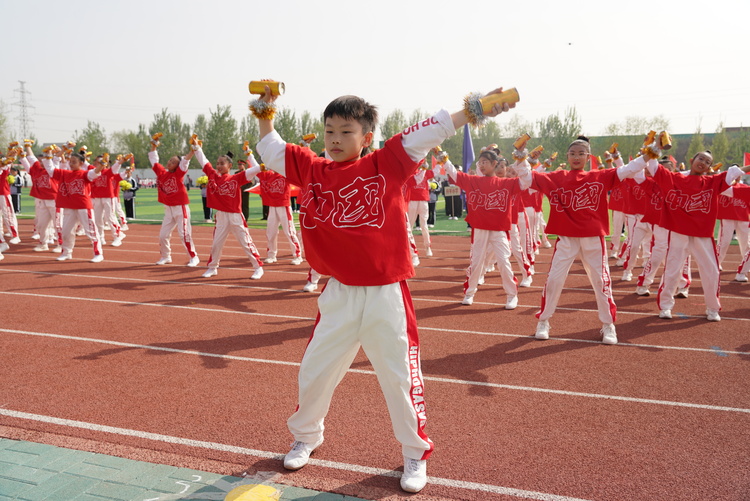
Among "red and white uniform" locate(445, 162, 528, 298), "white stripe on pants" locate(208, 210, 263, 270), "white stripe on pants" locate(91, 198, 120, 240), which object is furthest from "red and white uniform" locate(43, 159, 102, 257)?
"red and white uniform" locate(445, 162, 528, 298)

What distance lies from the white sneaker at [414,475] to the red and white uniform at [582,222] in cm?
376

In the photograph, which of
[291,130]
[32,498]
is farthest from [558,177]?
[291,130]

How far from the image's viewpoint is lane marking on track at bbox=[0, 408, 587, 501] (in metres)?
3.27

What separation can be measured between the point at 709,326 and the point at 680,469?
4.66m

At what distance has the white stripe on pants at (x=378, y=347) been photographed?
3.26m

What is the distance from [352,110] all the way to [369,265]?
897 mm

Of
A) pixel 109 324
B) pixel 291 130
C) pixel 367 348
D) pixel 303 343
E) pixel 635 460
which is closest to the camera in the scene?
pixel 367 348

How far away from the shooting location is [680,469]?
11.7ft

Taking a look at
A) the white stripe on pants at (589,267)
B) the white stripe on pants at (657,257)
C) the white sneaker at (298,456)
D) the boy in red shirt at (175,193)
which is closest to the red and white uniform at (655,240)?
the white stripe on pants at (657,257)

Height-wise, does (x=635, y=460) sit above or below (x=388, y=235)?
below

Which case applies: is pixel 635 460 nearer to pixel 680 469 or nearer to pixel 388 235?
pixel 680 469

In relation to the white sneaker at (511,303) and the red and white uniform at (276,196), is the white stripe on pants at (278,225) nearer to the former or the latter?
the red and white uniform at (276,196)

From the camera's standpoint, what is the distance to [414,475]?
3.31 metres

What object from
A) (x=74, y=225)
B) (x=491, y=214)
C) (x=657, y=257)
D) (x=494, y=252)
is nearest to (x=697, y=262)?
(x=657, y=257)
